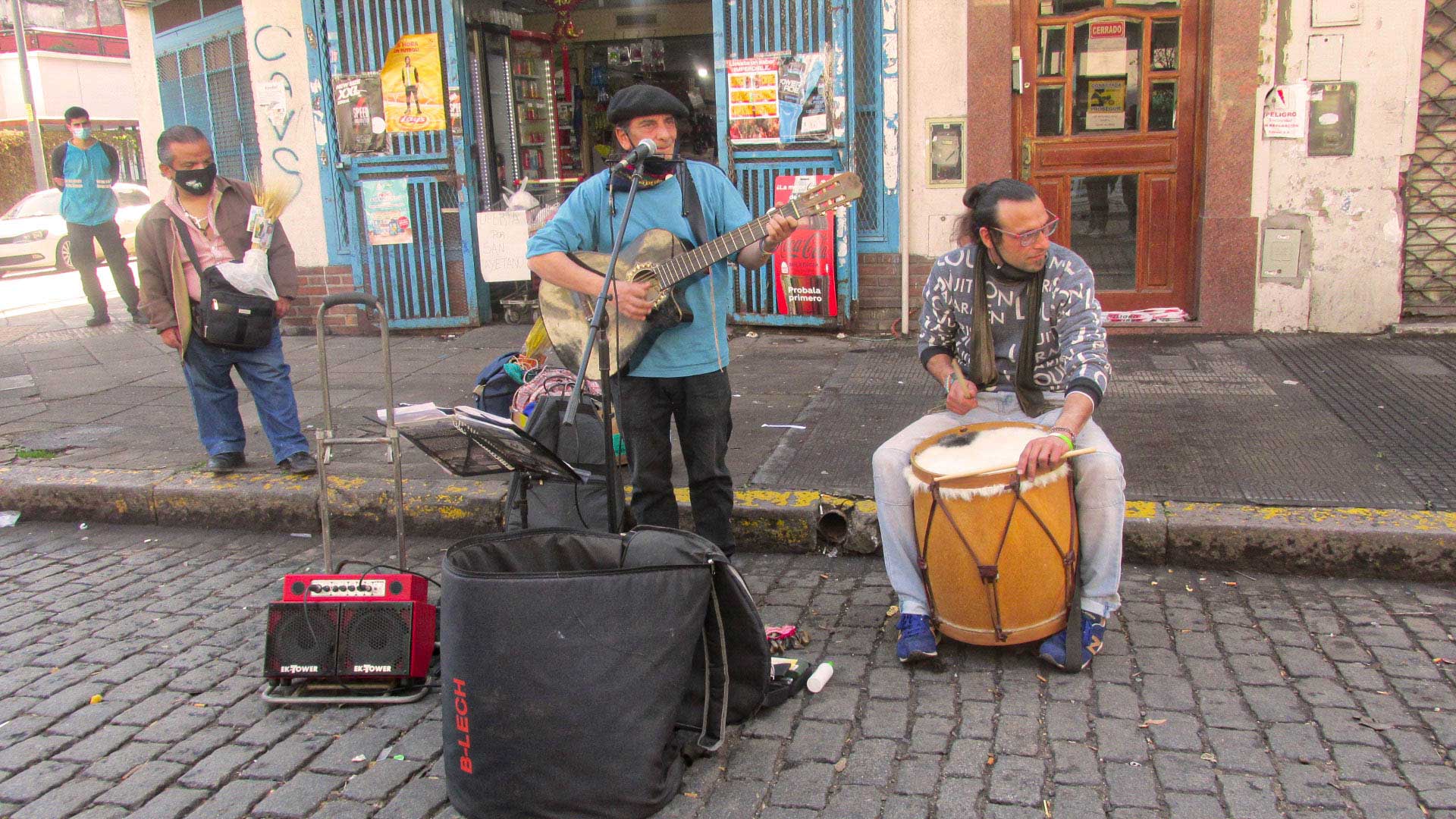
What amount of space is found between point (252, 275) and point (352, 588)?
7.96 feet

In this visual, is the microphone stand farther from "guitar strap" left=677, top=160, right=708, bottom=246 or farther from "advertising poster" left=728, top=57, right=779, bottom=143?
"advertising poster" left=728, top=57, right=779, bottom=143

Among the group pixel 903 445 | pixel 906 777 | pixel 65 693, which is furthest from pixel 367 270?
pixel 906 777

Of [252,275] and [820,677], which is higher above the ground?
[252,275]

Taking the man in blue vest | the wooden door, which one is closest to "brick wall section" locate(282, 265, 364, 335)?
the man in blue vest

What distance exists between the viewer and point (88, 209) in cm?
1089

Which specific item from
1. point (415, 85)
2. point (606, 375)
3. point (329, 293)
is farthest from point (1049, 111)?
point (329, 293)

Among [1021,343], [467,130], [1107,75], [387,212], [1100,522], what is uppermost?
[1107,75]

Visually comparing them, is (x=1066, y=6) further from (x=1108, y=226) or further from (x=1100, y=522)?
(x=1100, y=522)

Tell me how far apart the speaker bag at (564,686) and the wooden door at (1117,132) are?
578cm

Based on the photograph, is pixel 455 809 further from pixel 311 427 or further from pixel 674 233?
pixel 311 427

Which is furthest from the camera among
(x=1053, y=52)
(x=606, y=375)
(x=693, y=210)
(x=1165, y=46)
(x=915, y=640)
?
(x=1053, y=52)

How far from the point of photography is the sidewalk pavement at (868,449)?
431 cm

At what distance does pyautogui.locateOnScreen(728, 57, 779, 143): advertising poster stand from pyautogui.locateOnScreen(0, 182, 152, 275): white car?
40.2 ft

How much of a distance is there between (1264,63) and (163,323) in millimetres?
6519
